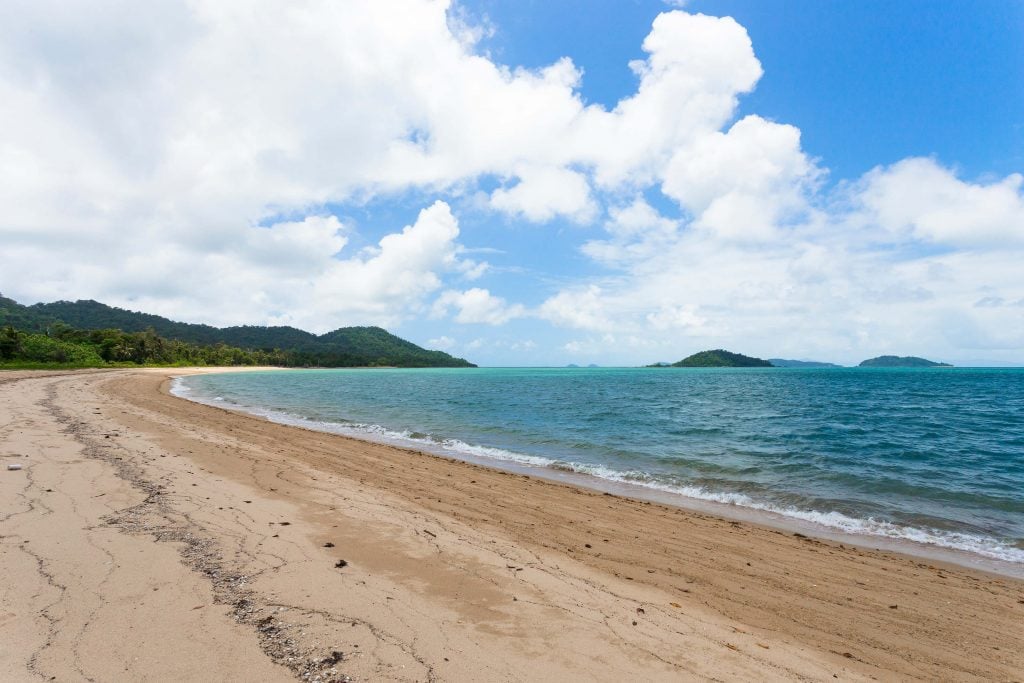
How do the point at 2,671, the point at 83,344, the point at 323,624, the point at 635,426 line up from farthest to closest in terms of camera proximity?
the point at 83,344 < the point at 635,426 < the point at 323,624 < the point at 2,671

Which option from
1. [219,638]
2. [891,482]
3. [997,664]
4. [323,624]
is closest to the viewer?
[219,638]

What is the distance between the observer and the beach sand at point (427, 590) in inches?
169

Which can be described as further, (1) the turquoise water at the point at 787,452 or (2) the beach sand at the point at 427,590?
(1) the turquoise water at the point at 787,452

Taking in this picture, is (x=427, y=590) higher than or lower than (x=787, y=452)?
higher

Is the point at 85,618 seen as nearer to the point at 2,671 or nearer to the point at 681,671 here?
the point at 2,671

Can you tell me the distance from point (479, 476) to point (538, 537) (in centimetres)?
589

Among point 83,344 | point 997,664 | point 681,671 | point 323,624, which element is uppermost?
point 83,344

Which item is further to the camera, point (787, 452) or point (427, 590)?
point (787, 452)

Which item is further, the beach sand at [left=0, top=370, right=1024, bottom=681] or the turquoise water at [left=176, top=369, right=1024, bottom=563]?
the turquoise water at [left=176, top=369, right=1024, bottom=563]

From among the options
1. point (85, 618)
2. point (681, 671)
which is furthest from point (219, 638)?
point (681, 671)

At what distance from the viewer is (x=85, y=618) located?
14.7ft

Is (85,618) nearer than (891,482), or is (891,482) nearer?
(85,618)

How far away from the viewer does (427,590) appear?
5.82 m

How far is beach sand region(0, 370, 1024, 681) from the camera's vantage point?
429cm
